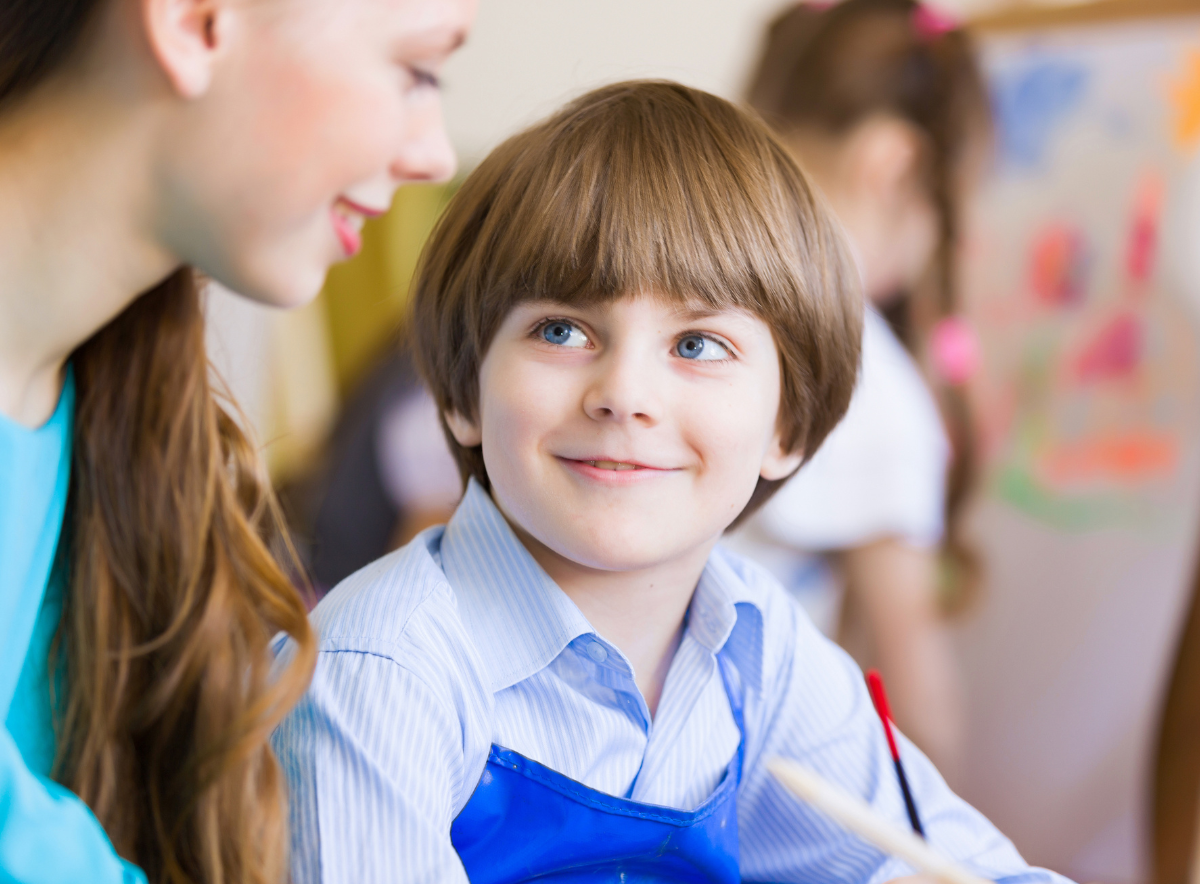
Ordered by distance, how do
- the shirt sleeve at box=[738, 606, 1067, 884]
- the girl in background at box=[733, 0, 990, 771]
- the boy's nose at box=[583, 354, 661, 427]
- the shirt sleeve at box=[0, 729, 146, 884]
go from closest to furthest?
the shirt sleeve at box=[0, 729, 146, 884]
the boy's nose at box=[583, 354, 661, 427]
the shirt sleeve at box=[738, 606, 1067, 884]
the girl in background at box=[733, 0, 990, 771]

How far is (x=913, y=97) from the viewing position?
4.60 ft

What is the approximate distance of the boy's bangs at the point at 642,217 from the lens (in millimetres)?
584

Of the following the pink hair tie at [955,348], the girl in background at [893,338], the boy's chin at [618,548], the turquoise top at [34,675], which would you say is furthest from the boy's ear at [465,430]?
the pink hair tie at [955,348]

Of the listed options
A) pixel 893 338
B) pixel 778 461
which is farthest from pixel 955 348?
pixel 778 461

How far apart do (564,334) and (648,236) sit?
73 mm

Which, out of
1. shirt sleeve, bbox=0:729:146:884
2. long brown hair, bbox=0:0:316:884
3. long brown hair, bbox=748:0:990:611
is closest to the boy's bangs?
long brown hair, bbox=0:0:316:884

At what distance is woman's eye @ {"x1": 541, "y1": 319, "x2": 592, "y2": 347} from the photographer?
603 mm

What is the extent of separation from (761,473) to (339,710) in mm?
310

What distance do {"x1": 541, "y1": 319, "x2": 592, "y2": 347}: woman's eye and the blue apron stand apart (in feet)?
0.76

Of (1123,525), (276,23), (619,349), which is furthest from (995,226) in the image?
(276,23)

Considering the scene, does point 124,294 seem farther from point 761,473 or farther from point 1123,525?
point 1123,525

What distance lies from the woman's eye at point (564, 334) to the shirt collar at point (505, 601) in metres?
0.12

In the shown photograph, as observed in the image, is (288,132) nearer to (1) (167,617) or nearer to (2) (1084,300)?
(1) (167,617)

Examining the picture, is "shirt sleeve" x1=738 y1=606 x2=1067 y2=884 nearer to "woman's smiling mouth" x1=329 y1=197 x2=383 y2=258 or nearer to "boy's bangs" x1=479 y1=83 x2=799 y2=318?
"boy's bangs" x1=479 y1=83 x2=799 y2=318
